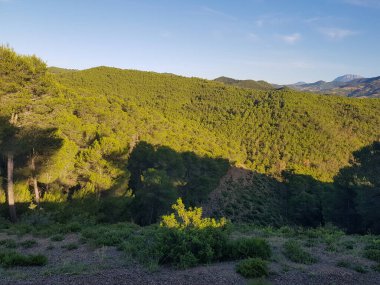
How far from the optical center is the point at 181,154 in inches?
1535

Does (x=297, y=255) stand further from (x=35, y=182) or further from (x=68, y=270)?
(x=35, y=182)

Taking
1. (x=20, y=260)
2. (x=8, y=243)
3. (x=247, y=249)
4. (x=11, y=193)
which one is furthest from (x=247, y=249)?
(x=11, y=193)

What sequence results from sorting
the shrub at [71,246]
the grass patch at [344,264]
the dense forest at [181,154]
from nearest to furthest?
1. the grass patch at [344,264]
2. the shrub at [71,246]
3. the dense forest at [181,154]

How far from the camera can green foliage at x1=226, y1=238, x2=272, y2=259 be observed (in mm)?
9586

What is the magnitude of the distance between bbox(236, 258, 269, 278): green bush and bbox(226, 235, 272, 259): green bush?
1.12 m

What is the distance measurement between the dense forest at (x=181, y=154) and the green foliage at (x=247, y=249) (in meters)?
12.9

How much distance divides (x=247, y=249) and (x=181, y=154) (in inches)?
1160

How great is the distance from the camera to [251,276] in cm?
797

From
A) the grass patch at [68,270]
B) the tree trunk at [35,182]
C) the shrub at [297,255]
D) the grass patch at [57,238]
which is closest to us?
the grass patch at [68,270]

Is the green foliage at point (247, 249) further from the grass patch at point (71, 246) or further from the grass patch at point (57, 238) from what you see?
the grass patch at point (57, 238)

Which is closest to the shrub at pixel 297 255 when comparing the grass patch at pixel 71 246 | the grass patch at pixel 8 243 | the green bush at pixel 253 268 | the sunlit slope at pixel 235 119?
the green bush at pixel 253 268

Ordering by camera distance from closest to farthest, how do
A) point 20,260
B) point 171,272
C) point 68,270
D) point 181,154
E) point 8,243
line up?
point 68,270
point 171,272
point 20,260
point 8,243
point 181,154

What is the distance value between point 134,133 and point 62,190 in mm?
13873

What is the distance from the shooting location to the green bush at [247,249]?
377 inches
